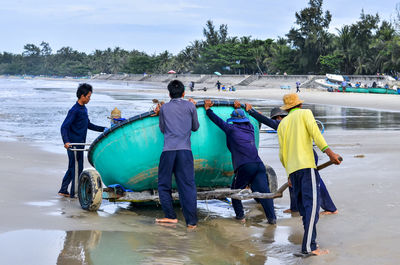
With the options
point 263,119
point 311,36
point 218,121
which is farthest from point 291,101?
point 311,36

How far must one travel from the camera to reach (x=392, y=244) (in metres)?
4.74

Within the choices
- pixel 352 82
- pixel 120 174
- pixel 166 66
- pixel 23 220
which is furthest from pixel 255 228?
pixel 166 66

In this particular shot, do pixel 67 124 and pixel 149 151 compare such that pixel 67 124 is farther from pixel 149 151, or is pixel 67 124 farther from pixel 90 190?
pixel 149 151

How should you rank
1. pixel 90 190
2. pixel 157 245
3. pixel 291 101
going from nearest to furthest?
1. pixel 291 101
2. pixel 157 245
3. pixel 90 190

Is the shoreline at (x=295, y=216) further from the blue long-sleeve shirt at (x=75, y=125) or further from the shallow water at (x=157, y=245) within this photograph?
the blue long-sleeve shirt at (x=75, y=125)

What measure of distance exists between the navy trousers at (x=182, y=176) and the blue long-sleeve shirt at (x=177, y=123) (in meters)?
0.08

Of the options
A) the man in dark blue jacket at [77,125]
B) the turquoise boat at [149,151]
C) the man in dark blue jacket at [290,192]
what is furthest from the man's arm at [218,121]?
the man in dark blue jacket at [77,125]

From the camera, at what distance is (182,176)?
217 inches

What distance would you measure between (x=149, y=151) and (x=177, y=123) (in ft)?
2.10

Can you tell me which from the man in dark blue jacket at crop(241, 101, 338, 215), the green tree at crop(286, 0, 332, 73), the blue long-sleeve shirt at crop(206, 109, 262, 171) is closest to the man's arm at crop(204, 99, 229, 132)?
the blue long-sleeve shirt at crop(206, 109, 262, 171)

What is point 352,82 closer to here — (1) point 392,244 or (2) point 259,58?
(2) point 259,58

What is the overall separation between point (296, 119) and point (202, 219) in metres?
2.06

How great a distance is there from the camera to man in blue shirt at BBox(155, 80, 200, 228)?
215 inches

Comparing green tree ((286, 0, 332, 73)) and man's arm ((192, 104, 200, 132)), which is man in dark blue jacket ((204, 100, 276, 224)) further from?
green tree ((286, 0, 332, 73))
